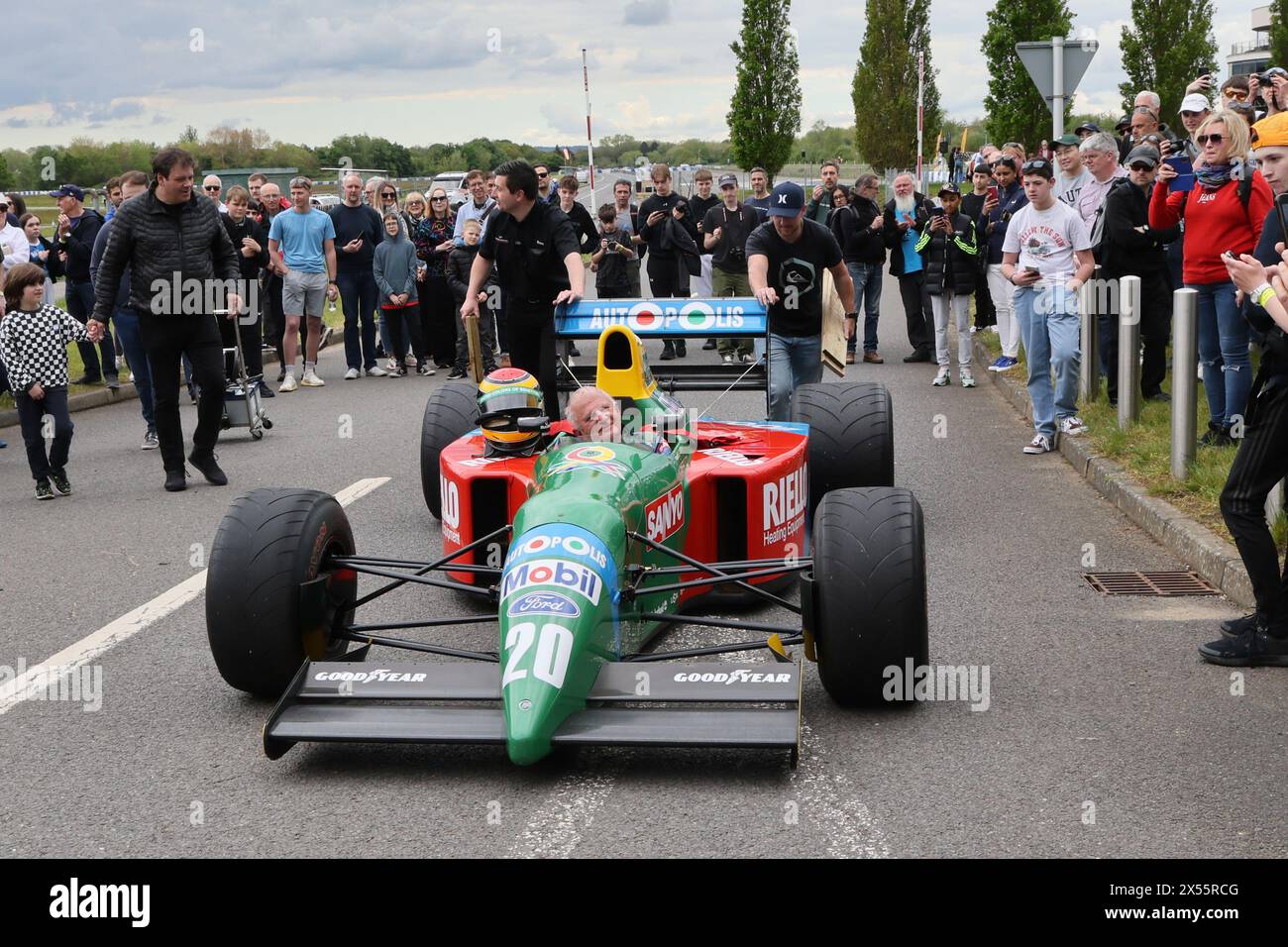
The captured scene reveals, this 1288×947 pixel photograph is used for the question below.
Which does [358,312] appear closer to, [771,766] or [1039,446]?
[1039,446]

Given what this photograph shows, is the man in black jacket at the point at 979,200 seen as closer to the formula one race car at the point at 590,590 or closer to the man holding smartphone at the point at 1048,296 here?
the man holding smartphone at the point at 1048,296

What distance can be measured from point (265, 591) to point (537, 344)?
13.0ft

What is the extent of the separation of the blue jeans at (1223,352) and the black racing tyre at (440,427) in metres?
4.37

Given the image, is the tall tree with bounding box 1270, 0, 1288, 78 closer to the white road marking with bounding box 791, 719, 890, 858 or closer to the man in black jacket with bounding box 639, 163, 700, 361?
the man in black jacket with bounding box 639, 163, 700, 361

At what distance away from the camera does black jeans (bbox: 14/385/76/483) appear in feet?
32.8

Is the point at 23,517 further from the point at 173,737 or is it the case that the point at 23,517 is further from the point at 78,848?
the point at 78,848

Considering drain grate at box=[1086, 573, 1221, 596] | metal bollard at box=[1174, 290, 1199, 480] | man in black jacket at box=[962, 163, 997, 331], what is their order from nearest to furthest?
drain grate at box=[1086, 573, 1221, 596] < metal bollard at box=[1174, 290, 1199, 480] < man in black jacket at box=[962, 163, 997, 331]

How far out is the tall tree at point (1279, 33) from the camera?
4566 centimetres

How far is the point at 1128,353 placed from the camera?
9.98 metres

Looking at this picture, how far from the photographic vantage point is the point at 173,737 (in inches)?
204

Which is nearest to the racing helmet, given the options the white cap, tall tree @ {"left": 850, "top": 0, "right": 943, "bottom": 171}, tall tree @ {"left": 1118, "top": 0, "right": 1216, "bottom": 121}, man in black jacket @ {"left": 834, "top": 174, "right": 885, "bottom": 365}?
the white cap

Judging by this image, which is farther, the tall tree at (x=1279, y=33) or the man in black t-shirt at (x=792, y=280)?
the tall tree at (x=1279, y=33)

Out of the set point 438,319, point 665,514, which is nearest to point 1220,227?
point 665,514

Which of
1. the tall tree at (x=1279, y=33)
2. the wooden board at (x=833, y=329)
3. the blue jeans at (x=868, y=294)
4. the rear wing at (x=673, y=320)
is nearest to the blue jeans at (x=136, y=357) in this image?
the rear wing at (x=673, y=320)
